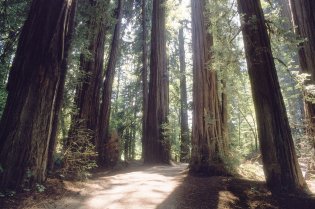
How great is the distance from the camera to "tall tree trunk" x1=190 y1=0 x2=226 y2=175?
6.73 meters

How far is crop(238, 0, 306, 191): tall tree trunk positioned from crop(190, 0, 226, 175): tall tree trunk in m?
1.63

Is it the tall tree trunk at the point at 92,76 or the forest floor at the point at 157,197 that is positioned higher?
the tall tree trunk at the point at 92,76

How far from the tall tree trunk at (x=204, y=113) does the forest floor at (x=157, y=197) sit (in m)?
1.10

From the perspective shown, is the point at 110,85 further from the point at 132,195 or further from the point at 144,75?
the point at 132,195

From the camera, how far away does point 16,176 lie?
4164 mm

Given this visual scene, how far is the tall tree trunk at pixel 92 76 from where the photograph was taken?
27.8ft

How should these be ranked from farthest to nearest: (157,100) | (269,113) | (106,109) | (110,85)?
1. (157,100)
2. (110,85)
3. (106,109)
4. (269,113)

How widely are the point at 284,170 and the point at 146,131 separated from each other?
24.9ft

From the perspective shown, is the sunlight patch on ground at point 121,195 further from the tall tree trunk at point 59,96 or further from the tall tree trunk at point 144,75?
the tall tree trunk at point 144,75

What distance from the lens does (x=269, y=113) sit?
5.00m

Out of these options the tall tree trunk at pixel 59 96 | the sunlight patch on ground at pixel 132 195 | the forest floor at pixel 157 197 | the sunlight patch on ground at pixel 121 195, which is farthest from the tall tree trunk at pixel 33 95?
the sunlight patch on ground at pixel 132 195

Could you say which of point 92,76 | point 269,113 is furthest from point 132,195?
point 92,76

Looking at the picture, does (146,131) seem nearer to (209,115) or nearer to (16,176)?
(209,115)

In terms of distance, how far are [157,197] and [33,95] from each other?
2821 millimetres
